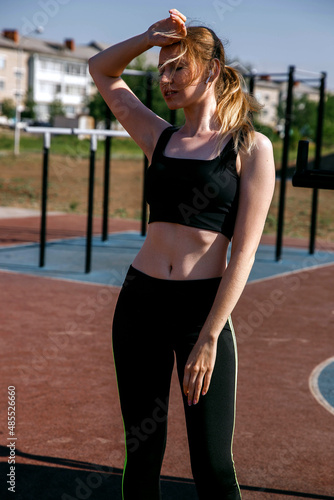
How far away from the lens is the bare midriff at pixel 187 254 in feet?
7.16

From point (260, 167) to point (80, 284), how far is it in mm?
6419

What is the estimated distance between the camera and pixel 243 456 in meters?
3.74

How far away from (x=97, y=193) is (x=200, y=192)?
20119mm

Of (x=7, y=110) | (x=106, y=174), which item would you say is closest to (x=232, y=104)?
(x=106, y=174)

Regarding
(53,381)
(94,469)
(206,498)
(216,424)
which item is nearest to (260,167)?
(216,424)

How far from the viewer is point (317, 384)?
16.5ft

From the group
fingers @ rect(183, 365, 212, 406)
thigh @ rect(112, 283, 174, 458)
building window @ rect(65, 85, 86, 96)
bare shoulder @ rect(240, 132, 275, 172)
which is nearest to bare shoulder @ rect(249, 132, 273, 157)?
bare shoulder @ rect(240, 132, 275, 172)

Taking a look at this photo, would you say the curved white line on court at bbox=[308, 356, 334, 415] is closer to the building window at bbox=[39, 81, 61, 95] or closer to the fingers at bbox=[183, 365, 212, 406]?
the fingers at bbox=[183, 365, 212, 406]

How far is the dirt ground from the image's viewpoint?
18.0 m

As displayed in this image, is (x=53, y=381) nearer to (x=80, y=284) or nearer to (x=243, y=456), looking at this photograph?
(x=243, y=456)

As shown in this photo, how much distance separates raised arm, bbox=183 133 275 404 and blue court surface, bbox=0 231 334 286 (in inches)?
251

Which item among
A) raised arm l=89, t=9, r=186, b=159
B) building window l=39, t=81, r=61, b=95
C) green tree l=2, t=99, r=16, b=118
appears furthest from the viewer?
building window l=39, t=81, r=61, b=95

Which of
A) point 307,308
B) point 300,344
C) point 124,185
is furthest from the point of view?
point 124,185

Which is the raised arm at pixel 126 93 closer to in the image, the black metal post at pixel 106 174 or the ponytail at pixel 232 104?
the ponytail at pixel 232 104
